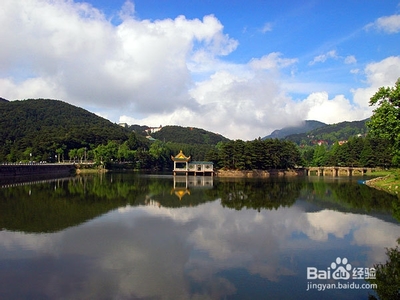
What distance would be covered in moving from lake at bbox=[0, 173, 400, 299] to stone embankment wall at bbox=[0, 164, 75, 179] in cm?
3152

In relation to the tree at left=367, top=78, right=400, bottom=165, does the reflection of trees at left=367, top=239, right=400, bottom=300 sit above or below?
below

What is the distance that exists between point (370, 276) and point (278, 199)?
1681 centimetres

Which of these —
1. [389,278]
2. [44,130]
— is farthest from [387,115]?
[44,130]

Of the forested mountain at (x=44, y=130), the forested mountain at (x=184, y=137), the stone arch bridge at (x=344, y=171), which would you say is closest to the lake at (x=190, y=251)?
the stone arch bridge at (x=344, y=171)

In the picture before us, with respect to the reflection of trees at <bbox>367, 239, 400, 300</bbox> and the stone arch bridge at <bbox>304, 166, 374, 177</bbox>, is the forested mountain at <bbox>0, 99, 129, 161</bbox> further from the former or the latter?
the reflection of trees at <bbox>367, 239, 400, 300</bbox>

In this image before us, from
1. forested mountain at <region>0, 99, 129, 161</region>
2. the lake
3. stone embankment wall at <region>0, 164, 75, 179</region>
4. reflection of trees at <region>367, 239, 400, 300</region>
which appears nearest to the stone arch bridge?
stone embankment wall at <region>0, 164, 75, 179</region>

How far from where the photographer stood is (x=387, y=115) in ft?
97.0

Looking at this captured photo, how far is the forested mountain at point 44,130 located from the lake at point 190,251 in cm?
6465

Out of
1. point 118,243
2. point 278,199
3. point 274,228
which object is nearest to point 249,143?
point 278,199

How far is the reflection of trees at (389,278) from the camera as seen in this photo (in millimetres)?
8045

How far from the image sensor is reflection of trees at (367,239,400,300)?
26.4 ft

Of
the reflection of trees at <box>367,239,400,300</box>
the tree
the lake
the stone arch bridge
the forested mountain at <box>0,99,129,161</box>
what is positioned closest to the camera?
the reflection of trees at <box>367,239,400,300</box>

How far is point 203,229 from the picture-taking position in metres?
15.2

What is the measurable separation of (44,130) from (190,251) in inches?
3680
